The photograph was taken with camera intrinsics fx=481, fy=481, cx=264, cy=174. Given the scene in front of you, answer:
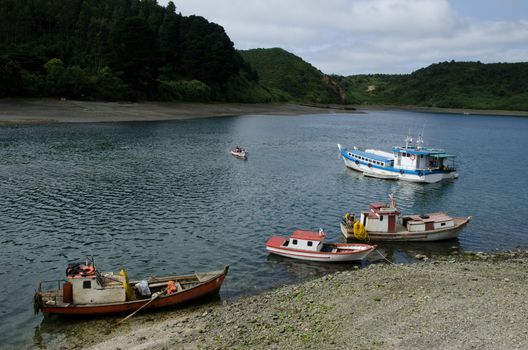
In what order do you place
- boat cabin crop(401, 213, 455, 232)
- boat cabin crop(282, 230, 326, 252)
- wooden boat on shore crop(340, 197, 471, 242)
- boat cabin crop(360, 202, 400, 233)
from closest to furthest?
boat cabin crop(282, 230, 326, 252) → wooden boat on shore crop(340, 197, 471, 242) → boat cabin crop(360, 202, 400, 233) → boat cabin crop(401, 213, 455, 232)

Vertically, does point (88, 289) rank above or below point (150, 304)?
above

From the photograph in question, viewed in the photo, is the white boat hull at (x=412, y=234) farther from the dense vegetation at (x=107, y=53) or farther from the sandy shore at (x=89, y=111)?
the dense vegetation at (x=107, y=53)

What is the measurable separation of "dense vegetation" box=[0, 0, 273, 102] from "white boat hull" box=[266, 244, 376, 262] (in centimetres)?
10343

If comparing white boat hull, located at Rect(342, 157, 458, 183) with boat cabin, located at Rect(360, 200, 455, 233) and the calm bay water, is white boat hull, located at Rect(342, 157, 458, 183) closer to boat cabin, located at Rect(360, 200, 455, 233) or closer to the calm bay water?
the calm bay water

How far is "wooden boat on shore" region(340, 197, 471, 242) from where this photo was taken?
4106cm

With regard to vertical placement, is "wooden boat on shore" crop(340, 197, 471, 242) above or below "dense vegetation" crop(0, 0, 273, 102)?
below

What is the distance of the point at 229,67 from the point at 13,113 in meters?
103

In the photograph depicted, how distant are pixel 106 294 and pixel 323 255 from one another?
52.6 ft

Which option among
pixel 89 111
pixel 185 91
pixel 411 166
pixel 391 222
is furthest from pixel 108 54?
pixel 391 222

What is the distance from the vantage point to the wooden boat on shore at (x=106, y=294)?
86.0ft

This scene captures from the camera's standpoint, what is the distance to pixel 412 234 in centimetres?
4138

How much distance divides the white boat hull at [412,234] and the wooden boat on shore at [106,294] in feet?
55.2

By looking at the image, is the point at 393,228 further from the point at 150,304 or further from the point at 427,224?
the point at 150,304

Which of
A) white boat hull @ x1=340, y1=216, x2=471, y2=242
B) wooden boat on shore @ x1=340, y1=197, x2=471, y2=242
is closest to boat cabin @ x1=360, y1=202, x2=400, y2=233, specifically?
wooden boat on shore @ x1=340, y1=197, x2=471, y2=242
